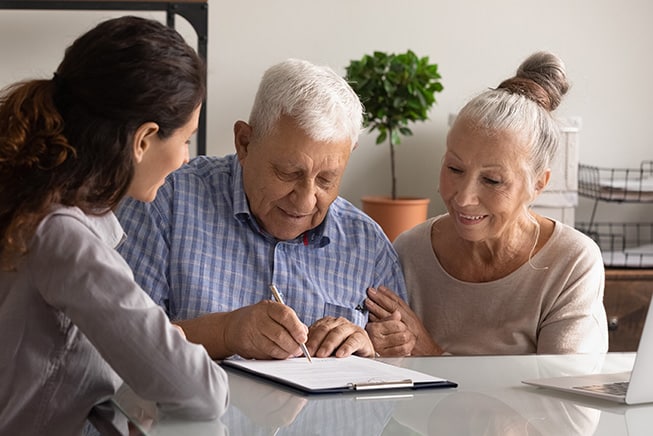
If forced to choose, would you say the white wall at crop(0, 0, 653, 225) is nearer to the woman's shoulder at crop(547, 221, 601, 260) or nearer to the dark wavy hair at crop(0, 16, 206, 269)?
the woman's shoulder at crop(547, 221, 601, 260)

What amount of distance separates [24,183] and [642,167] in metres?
3.26

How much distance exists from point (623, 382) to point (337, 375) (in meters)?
0.41

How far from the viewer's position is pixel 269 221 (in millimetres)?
1903

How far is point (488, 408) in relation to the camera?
1.29 meters

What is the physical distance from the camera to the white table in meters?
1.17

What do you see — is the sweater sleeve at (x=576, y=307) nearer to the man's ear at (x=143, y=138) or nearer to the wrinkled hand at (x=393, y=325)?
the wrinkled hand at (x=393, y=325)

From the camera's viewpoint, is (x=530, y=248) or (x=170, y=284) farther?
(x=530, y=248)

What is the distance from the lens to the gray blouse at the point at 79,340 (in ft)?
3.62

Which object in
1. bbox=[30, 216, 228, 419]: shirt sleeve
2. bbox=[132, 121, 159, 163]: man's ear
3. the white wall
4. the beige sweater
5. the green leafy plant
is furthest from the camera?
the white wall

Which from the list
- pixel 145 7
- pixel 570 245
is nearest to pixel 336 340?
pixel 570 245

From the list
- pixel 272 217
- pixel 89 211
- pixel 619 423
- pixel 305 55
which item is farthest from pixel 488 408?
pixel 305 55

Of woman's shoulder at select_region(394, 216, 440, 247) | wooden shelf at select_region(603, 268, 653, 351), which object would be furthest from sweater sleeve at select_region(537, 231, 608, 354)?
wooden shelf at select_region(603, 268, 653, 351)

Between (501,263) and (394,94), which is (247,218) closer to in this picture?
(501,263)

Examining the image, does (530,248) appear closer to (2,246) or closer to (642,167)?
(2,246)
